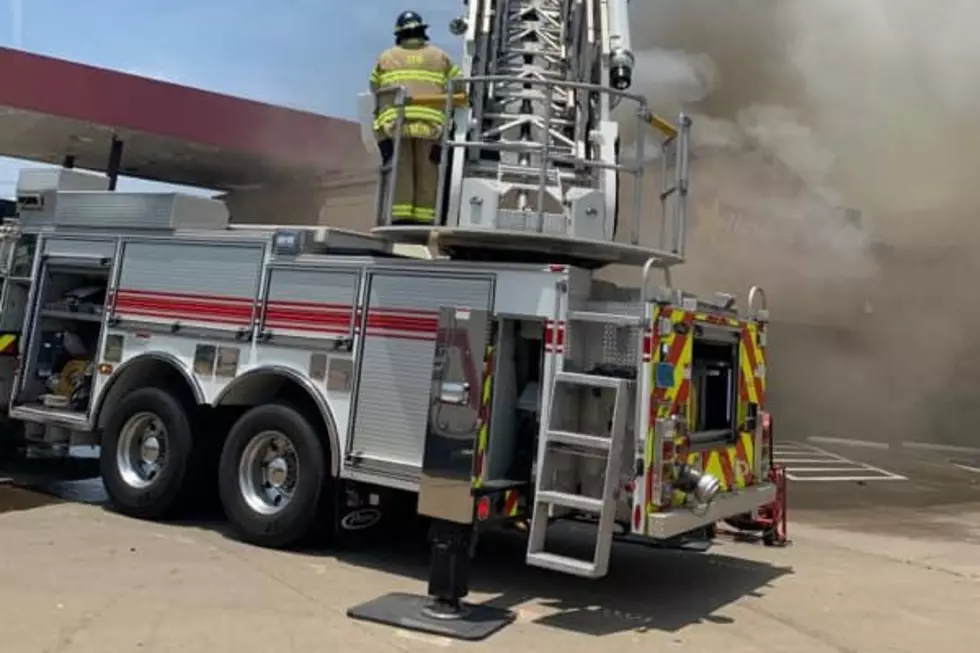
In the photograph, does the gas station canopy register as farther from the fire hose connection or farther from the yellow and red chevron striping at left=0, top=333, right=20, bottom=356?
the fire hose connection

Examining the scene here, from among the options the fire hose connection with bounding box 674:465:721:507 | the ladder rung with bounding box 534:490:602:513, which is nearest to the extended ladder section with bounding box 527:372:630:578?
the ladder rung with bounding box 534:490:602:513

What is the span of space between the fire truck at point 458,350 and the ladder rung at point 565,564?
0.6 inches

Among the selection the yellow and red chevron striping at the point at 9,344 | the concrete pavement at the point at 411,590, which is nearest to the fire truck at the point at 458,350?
the yellow and red chevron striping at the point at 9,344

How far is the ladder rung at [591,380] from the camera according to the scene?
17.3 feet

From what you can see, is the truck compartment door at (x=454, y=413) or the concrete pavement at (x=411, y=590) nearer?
the concrete pavement at (x=411, y=590)

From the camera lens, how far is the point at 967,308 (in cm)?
1605

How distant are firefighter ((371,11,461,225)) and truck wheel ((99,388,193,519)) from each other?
86.8 inches

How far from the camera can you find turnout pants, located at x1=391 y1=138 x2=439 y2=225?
664 centimetres

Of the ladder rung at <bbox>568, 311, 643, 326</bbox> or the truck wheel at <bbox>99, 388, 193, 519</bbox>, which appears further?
the truck wheel at <bbox>99, 388, 193, 519</bbox>

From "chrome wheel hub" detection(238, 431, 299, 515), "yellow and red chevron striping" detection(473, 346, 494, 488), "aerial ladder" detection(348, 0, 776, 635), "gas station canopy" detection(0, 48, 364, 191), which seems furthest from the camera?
"gas station canopy" detection(0, 48, 364, 191)

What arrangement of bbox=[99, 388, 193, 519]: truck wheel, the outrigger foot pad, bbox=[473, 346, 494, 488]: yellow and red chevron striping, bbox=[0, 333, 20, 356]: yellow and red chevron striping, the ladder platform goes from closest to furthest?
the outrigger foot pad < bbox=[473, 346, 494, 488]: yellow and red chevron striping < the ladder platform < bbox=[99, 388, 193, 519]: truck wheel < bbox=[0, 333, 20, 356]: yellow and red chevron striping

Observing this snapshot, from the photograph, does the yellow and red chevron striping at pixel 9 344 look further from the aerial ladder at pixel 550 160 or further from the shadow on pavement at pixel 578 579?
the aerial ladder at pixel 550 160

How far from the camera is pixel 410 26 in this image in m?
6.80

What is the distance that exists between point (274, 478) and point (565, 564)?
2419mm
